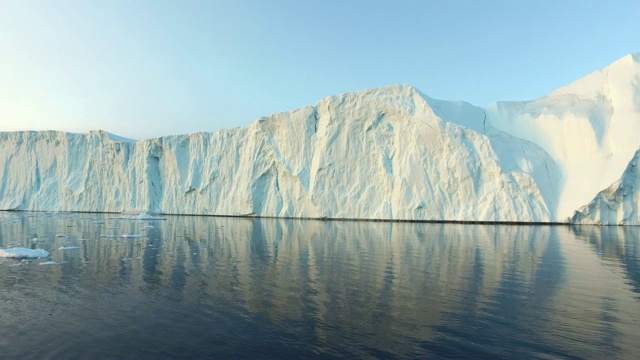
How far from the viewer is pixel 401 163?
32.6 m

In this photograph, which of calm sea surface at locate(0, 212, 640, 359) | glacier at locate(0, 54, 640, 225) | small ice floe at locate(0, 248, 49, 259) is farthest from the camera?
glacier at locate(0, 54, 640, 225)

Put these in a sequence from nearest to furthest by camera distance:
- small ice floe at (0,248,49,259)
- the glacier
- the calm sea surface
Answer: the calm sea surface
small ice floe at (0,248,49,259)
the glacier

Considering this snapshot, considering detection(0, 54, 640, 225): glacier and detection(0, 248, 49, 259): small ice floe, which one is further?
detection(0, 54, 640, 225): glacier

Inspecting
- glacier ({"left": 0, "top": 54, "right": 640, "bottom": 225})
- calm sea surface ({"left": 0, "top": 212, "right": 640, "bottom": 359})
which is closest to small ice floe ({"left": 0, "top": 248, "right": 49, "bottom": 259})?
calm sea surface ({"left": 0, "top": 212, "right": 640, "bottom": 359})

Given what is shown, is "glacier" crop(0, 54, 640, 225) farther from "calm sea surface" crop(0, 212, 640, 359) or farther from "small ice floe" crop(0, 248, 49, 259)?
"small ice floe" crop(0, 248, 49, 259)

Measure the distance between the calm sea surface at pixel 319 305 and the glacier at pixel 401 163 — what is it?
57.1 ft

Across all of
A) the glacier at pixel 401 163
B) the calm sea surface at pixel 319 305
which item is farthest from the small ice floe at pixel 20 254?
the glacier at pixel 401 163

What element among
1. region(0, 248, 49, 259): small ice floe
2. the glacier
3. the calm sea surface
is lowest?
the calm sea surface

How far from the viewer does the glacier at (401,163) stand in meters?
28.8

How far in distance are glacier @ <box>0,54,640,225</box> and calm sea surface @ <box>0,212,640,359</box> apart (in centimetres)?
1741

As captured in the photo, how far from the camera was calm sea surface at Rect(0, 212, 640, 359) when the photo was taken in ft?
17.0

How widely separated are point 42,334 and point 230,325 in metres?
2.46

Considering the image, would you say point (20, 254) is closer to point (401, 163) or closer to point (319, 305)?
point (319, 305)

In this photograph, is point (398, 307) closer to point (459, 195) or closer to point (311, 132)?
point (459, 195)
